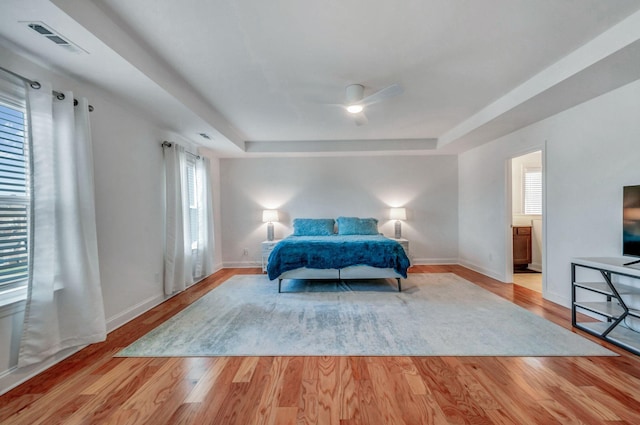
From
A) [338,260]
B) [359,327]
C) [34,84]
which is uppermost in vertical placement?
[34,84]

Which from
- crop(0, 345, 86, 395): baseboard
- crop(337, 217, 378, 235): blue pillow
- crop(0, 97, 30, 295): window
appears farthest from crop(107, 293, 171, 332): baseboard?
crop(337, 217, 378, 235): blue pillow

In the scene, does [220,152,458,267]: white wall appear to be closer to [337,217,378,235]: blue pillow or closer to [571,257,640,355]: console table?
[337,217,378,235]: blue pillow

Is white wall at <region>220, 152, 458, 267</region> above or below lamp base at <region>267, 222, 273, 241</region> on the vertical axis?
above

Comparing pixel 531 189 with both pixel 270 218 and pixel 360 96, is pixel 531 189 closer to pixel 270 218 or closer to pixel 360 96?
pixel 360 96

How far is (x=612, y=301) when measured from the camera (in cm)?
261

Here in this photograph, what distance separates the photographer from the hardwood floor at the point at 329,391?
1512 millimetres

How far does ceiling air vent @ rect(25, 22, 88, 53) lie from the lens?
5.24 ft

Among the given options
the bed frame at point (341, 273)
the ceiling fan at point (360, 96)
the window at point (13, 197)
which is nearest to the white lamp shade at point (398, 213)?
the bed frame at point (341, 273)

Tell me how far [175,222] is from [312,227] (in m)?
2.38

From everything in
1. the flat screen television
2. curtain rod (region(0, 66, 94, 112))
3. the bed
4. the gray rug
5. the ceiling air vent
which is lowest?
the gray rug

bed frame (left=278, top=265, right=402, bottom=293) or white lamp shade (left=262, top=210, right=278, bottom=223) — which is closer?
bed frame (left=278, top=265, right=402, bottom=293)

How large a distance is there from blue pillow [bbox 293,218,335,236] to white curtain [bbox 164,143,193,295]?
1.99 metres

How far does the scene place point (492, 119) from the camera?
342 cm

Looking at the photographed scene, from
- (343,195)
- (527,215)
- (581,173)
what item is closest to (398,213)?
(343,195)
